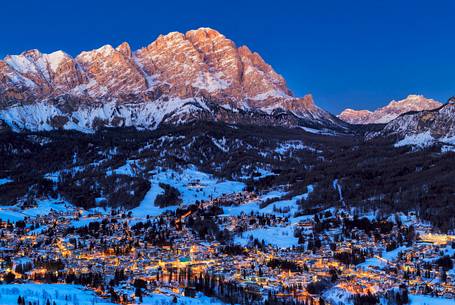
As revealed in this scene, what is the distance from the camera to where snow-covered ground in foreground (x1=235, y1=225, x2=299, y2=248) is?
539 ft

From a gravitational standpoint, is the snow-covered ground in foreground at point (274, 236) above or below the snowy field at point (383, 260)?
above

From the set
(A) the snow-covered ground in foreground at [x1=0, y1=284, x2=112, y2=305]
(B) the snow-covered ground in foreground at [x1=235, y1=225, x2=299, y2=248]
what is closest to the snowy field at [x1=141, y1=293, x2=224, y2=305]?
(A) the snow-covered ground in foreground at [x1=0, y1=284, x2=112, y2=305]

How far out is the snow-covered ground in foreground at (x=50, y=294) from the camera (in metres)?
104

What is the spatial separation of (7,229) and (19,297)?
98.6 meters

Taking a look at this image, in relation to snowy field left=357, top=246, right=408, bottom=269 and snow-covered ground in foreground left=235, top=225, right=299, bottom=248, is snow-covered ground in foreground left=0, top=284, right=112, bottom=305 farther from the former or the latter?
snow-covered ground in foreground left=235, top=225, right=299, bottom=248

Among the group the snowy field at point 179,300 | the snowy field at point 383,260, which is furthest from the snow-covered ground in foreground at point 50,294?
the snowy field at point 383,260

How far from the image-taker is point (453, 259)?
13288cm

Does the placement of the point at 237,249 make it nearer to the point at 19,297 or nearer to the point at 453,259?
the point at 453,259

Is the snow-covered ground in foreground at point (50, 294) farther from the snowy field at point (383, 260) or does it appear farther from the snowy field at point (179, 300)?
the snowy field at point (383, 260)

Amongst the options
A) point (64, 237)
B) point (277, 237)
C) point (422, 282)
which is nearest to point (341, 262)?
point (422, 282)

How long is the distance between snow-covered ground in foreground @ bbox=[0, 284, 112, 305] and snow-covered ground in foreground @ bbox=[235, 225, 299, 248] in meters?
61.2

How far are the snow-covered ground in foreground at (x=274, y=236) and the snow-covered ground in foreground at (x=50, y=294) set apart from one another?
61166 millimetres

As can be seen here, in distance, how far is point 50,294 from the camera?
108 metres

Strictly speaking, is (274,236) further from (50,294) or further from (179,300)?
(50,294)
